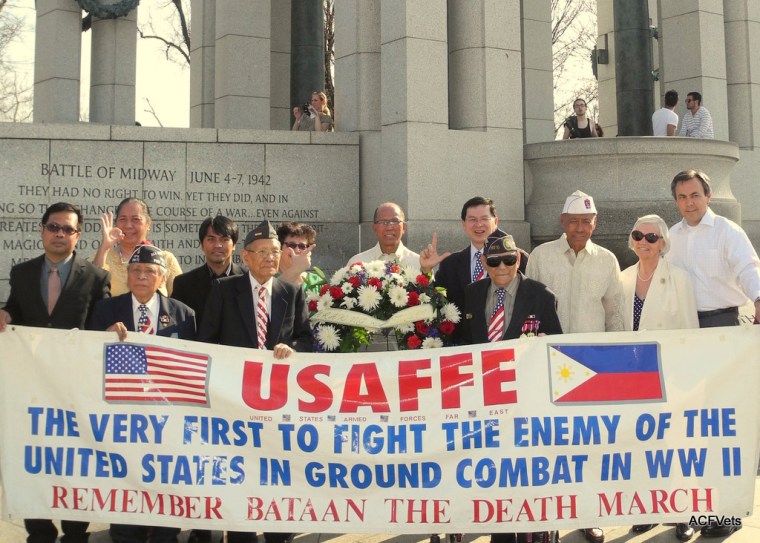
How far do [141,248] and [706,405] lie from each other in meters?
3.64

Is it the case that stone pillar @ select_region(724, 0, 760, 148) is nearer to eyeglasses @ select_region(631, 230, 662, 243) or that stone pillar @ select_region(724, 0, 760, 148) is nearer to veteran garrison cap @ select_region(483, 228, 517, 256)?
eyeglasses @ select_region(631, 230, 662, 243)

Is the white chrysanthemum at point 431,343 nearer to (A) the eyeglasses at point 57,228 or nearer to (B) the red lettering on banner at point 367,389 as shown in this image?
(B) the red lettering on banner at point 367,389

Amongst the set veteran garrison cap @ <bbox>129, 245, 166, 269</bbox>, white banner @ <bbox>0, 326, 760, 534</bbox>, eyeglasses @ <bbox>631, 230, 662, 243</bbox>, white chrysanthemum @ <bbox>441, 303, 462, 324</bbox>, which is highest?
eyeglasses @ <bbox>631, 230, 662, 243</bbox>

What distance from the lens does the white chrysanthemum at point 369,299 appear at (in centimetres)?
648

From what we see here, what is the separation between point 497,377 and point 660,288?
163 cm

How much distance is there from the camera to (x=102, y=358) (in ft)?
18.3

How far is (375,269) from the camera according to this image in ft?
22.0

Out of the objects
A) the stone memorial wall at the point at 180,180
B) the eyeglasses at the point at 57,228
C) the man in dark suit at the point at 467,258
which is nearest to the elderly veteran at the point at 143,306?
the eyeglasses at the point at 57,228

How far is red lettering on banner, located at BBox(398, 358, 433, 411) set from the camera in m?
5.57

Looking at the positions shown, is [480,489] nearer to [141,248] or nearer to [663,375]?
[663,375]

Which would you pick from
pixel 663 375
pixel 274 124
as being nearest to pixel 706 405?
pixel 663 375

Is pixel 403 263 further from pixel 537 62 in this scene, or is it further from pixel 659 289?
pixel 537 62

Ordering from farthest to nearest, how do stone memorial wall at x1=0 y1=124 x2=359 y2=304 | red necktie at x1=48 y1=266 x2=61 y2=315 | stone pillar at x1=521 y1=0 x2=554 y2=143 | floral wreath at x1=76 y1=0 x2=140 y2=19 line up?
1. stone pillar at x1=521 y1=0 x2=554 y2=143
2. floral wreath at x1=76 y1=0 x2=140 y2=19
3. stone memorial wall at x1=0 y1=124 x2=359 y2=304
4. red necktie at x1=48 y1=266 x2=61 y2=315

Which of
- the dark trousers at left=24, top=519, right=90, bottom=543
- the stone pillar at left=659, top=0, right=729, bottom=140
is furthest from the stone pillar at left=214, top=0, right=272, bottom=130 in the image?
the dark trousers at left=24, top=519, right=90, bottom=543
